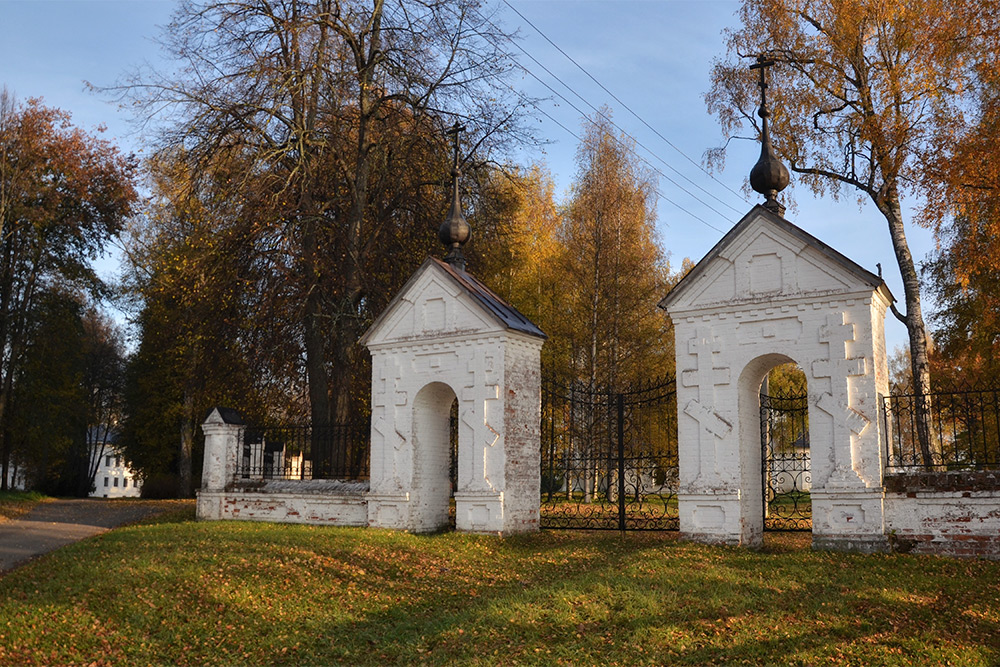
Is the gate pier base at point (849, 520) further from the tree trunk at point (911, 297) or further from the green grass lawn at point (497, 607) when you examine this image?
the tree trunk at point (911, 297)

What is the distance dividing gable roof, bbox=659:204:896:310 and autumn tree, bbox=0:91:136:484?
19.9 meters

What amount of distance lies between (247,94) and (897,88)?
1283 centimetres

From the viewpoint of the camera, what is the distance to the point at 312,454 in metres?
14.6

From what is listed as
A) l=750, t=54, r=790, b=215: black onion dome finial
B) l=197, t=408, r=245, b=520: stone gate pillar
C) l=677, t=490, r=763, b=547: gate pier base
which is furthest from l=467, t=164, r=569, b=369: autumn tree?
l=677, t=490, r=763, b=547: gate pier base

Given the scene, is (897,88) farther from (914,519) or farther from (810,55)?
(914,519)

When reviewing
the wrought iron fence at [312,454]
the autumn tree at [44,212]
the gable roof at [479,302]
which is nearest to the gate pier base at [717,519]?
the gable roof at [479,302]

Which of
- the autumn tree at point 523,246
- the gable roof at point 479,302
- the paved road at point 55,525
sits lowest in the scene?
the paved road at point 55,525

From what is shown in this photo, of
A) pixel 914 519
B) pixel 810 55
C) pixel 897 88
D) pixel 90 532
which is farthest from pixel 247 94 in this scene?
pixel 914 519

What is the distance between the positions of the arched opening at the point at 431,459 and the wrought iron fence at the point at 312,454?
1.35 metres

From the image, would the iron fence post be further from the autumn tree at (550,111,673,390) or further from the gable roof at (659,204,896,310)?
the autumn tree at (550,111,673,390)

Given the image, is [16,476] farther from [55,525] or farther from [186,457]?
[55,525]

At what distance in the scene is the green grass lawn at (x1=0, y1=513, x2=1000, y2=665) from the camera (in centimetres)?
682

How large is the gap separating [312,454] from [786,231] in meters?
8.82

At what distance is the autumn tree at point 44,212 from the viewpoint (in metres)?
23.4
